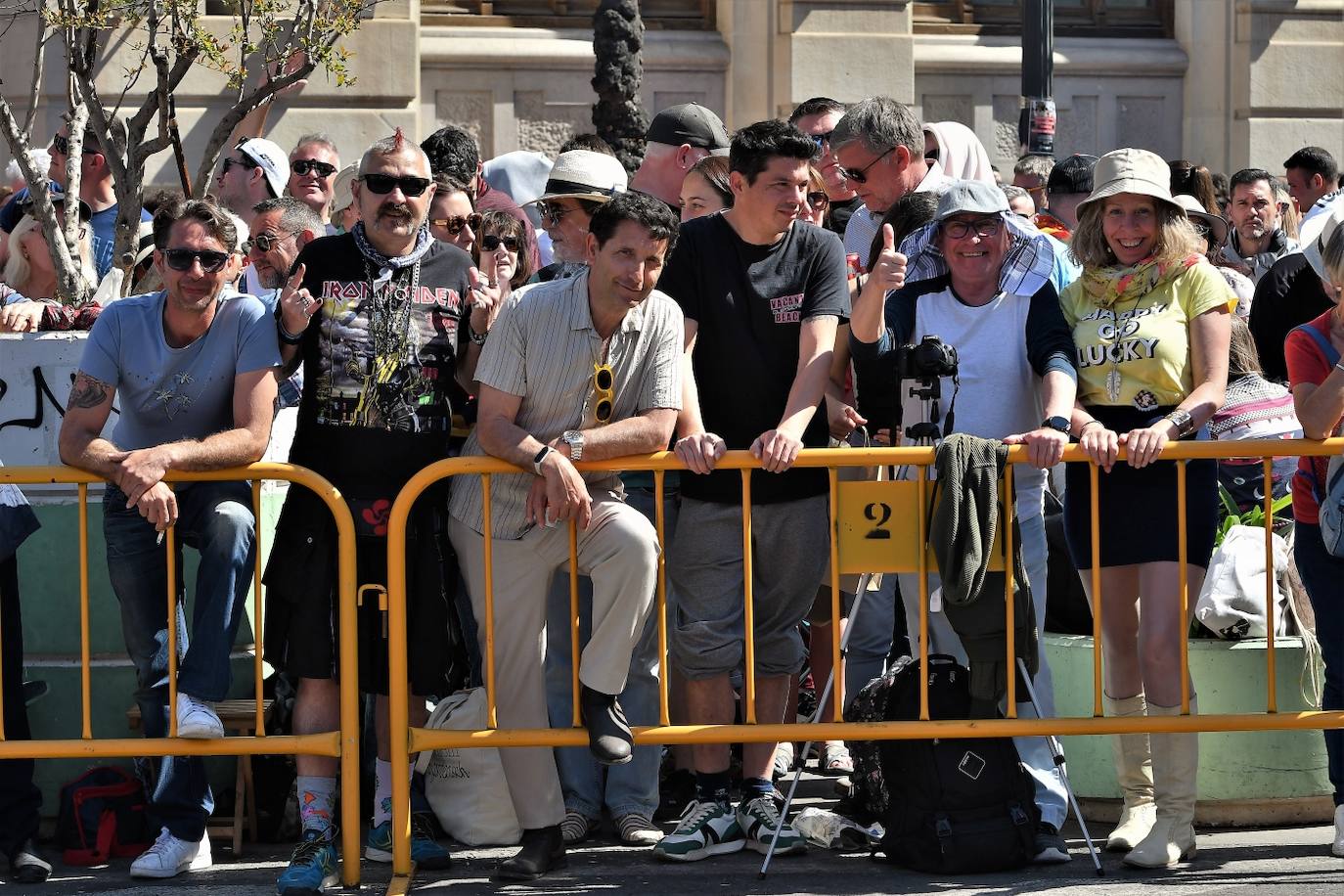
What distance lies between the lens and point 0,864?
19.9 feet

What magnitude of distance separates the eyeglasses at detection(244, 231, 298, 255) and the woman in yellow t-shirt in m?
3.38

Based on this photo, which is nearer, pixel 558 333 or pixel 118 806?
pixel 558 333

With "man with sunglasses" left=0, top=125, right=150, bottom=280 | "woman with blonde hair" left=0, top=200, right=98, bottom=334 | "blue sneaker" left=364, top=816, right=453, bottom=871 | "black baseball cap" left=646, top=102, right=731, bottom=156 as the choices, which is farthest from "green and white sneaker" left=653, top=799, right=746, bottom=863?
Answer: "man with sunglasses" left=0, top=125, right=150, bottom=280

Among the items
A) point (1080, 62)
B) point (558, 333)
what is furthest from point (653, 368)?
point (1080, 62)

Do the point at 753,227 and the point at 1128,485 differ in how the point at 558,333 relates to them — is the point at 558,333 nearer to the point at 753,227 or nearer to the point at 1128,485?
the point at 753,227

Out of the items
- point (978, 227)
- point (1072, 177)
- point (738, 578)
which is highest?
point (1072, 177)

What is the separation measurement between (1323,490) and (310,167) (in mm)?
5026

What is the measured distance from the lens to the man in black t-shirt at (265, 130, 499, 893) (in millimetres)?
5883

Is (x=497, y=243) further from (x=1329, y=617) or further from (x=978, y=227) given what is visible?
(x=1329, y=617)

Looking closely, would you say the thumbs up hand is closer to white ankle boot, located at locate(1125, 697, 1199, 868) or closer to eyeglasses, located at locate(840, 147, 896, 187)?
eyeglasses, located at locate(840, 147, 896, 187)

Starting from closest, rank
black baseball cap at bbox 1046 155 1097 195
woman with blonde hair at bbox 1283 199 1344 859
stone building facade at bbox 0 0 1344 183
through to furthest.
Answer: woman with blonde hair at bbox 1283 199 1344 859, black baseball cap at bbox 1046 155 1097 195, stone building facade at bbox 0 0 1344 183

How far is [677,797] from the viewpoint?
676 cm

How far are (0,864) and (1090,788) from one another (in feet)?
12.0

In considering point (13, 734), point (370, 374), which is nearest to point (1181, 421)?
point (370, 374)
